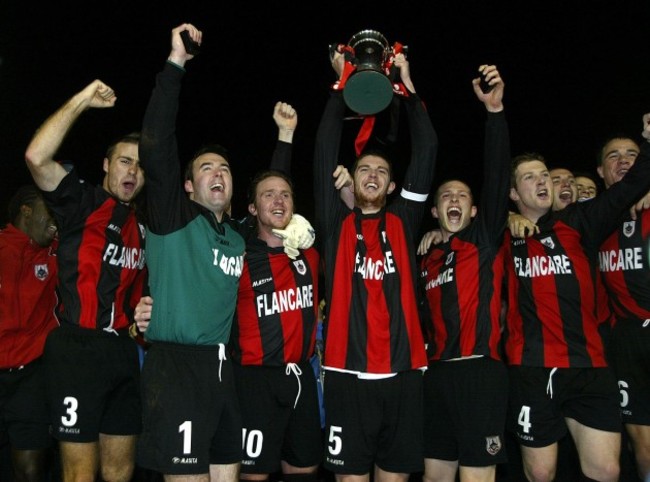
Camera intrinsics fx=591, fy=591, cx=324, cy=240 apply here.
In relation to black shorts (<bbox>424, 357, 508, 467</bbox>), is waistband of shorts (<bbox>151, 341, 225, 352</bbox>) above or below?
above

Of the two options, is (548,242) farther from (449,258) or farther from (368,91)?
(368,91)

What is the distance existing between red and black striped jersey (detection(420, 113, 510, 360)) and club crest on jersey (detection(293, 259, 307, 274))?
584 mm

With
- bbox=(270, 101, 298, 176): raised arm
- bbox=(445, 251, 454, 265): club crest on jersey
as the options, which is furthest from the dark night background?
bbox=(445, 251, 454, 265): club crest on jersey

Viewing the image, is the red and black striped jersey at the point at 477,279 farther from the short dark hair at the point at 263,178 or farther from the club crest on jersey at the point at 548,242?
the short dark hair at the point at 263,178

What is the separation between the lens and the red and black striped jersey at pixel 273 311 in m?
2.42

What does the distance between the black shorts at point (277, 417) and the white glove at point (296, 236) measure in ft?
1.61

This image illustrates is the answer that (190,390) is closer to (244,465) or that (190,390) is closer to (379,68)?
(244,465)

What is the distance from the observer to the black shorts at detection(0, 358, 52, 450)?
2.79m

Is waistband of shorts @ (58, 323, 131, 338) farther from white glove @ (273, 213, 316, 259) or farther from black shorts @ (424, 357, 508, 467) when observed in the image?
black shorts @ (424, 357, 508, 467)

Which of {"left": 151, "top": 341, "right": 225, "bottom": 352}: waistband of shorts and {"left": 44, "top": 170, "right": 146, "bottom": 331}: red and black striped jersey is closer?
{"left": 151, "top": 341, "right": 225, "bottom": 352}: waistband of shorts

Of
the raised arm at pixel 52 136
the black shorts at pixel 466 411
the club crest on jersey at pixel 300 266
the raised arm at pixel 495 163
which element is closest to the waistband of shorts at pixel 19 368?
the raised arm at pixel 52 136

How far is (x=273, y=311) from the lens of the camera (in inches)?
96.0

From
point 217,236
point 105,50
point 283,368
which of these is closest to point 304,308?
point 283,368

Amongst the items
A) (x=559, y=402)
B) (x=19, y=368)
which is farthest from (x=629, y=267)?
(x=19, y=368)
